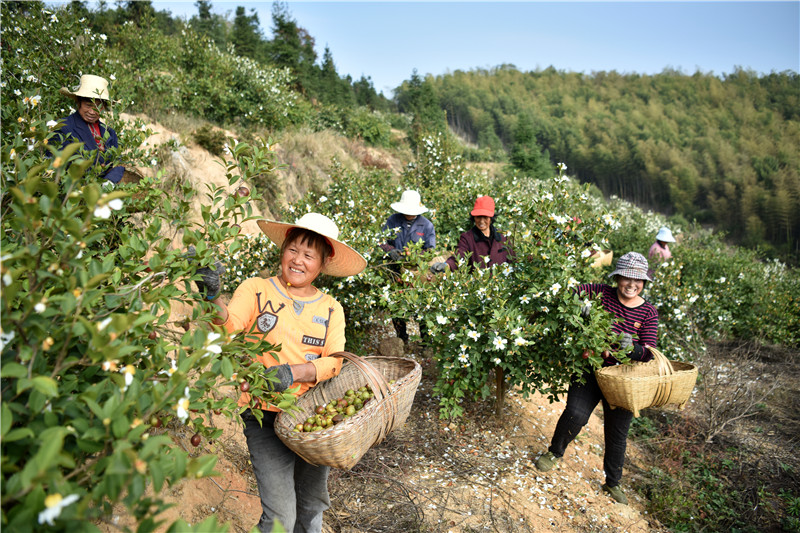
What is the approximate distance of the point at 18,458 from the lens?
859 mm

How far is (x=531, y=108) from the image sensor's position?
72688 mm

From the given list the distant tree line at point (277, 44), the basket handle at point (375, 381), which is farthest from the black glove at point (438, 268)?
the distant tree line at point (277, 44)

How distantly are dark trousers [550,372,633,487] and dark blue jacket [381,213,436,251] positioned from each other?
7.15ft

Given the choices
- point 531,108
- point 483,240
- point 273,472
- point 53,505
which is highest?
point 531,108

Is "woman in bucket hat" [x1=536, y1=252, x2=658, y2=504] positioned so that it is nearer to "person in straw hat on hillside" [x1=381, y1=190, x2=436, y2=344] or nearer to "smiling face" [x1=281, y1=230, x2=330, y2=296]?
"person in straw hat on hillside" [x1=381, y1=190, x2=436, y2=344]

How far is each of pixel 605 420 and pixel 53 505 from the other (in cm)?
373

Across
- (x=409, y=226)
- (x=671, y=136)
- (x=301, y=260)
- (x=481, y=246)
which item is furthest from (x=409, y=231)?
(x=671, y=136)


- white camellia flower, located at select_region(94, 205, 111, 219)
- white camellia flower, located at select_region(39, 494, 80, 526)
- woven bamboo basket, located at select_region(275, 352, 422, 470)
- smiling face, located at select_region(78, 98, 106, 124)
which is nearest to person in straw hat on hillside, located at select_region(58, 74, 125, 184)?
smiling face, located at select_region(78, 98, 106, 124)

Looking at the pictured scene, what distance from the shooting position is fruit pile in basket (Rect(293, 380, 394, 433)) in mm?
2096

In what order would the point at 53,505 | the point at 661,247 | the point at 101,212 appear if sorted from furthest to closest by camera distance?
1. the point at 661,247
2. the point at 101,212
3. the point at 53,505

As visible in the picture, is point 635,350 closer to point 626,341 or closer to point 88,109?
point 626,341

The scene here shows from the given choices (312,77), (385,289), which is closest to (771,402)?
(385,289)

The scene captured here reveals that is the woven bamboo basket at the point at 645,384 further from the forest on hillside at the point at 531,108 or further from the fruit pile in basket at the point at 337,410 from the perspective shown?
the forest on hillside at the point at 531,108

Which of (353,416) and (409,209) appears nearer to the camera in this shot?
(353,416)
